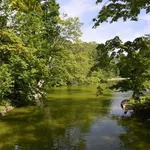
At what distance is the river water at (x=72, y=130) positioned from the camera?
55.2ft

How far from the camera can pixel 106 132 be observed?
20172mm

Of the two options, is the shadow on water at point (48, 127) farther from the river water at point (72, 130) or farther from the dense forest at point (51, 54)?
the dense forest at point (51, 54)

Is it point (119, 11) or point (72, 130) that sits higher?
point (119, 11)

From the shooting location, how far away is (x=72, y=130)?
2062 centimetres

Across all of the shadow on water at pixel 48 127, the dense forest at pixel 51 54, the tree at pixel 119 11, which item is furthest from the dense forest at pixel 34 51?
the tree at pixel 119 11

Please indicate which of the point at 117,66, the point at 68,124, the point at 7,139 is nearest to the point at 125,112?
the point at 68,124

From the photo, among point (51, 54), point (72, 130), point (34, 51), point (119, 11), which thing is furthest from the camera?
point (51, 54)

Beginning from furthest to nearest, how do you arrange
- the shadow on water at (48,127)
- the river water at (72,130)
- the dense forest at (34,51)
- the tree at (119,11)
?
the dense forest at (34,51), the shadow on water at (48,127), the river water at (72,130), the tree at (119,11)

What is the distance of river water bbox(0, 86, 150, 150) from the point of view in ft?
55.2

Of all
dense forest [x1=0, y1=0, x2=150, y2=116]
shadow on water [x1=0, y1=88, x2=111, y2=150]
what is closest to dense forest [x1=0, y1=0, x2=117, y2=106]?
dense forest [x1=0, y1=0, x2=150, y2=116]

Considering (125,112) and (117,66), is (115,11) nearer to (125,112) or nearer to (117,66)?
(117,66)

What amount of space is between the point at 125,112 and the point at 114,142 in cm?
1028

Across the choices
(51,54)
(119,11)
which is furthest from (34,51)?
(119,11)

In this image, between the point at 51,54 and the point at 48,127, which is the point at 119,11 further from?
the point at 51,54
